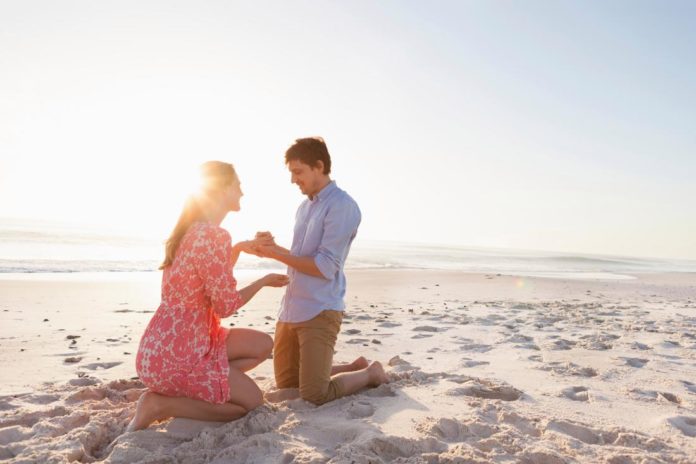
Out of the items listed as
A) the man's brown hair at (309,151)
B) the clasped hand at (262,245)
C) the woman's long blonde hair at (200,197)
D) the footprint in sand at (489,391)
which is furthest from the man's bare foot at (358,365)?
the woman's long blonde hair at (200,197)

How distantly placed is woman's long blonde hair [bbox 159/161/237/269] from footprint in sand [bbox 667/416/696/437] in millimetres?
3354

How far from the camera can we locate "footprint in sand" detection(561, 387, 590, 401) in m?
4.03

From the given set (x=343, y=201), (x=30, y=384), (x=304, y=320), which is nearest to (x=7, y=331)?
(x=30, y=384)

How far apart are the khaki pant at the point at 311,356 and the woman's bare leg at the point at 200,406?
0.40 m

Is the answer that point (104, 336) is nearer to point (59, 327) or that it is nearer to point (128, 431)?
point (59, 327)

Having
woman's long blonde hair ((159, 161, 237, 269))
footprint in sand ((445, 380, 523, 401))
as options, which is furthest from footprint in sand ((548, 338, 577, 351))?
woman's long blonde hair ((159, 161, 237, 269))

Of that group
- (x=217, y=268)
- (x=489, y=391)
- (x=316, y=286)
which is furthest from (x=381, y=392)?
(x=217, y=268)

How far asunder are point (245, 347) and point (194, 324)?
549 mm

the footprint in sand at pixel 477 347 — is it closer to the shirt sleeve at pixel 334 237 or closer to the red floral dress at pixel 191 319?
the shirt sleeve at pixel 334 237

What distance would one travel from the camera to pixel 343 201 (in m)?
4.02

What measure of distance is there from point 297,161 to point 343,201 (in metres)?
0.47

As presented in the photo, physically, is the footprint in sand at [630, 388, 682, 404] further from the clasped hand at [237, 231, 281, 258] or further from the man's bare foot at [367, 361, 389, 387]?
the clasped hand at [237, 231, 281, 258]

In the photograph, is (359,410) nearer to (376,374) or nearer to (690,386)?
(376,374)

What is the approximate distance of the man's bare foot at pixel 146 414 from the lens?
3.21 meters
